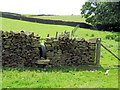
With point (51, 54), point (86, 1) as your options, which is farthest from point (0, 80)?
point (86, 1)

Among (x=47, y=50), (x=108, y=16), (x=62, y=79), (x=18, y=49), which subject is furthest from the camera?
(x=108, y=16)

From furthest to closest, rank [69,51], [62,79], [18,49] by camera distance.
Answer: [69,51] → [18,49] → [62,79]

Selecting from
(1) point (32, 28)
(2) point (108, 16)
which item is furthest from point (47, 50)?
(2) point (108, 16)

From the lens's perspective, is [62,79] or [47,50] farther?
[47,50]

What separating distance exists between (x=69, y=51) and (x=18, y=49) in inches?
137

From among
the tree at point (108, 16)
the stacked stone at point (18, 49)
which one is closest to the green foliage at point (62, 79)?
the stacked stone at point (18, 49)

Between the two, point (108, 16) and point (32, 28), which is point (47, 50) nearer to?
point (32, 28)

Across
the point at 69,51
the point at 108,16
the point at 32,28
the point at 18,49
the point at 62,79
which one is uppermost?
the point at 108,16

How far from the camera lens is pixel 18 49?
8.73 metres

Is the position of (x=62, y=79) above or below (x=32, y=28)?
below

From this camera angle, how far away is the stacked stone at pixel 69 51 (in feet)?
30.0

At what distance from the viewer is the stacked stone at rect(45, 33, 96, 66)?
913cm

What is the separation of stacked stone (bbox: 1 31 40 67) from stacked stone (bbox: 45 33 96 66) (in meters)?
1.08

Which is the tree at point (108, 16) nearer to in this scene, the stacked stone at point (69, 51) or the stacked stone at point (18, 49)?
the stacked stone at point (69, 51)
